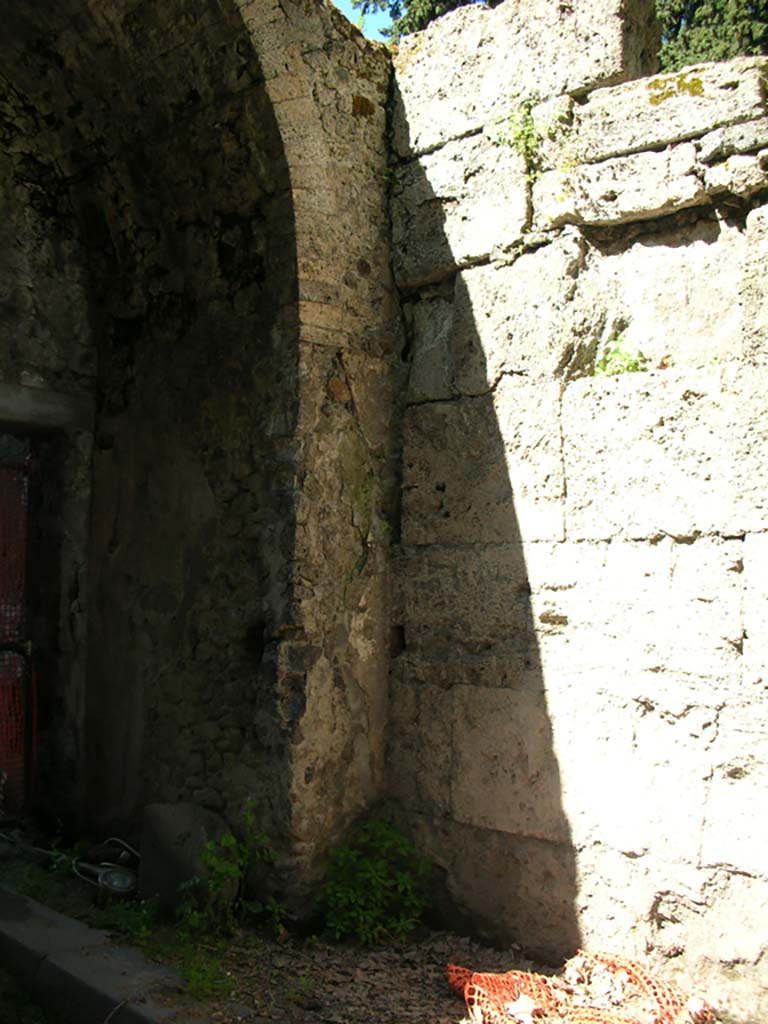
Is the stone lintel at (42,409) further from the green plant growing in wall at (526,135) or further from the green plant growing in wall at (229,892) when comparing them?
the green plant growing in wall at (526,135)

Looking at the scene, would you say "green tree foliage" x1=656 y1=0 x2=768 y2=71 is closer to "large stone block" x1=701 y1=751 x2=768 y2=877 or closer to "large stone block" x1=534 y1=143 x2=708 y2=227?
"large stone block" x1=534 y1=143 x2=708 y2=227

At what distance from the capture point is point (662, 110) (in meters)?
3.36

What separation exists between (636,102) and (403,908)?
3.07 m

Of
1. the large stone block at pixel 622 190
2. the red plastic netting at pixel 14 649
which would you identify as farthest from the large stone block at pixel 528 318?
the red plastic netting at pixel 14 649

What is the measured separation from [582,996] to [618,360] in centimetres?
214

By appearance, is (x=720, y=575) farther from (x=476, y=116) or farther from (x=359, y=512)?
(x=476, y=116)

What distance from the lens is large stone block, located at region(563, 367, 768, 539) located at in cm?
310

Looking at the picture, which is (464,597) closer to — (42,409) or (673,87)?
(673,87)

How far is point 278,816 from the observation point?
3664 millimetres

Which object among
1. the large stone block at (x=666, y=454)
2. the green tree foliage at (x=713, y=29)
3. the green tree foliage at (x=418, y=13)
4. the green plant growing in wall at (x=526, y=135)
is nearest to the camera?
the large stone block at (x=666, y=454)

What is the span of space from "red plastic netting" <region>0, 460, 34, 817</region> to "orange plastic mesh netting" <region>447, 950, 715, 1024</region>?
237 centimetres

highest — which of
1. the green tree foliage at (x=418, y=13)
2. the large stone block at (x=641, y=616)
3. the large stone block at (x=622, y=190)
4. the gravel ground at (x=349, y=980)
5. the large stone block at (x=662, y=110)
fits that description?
the green tree foliage at (x=418, y=13)

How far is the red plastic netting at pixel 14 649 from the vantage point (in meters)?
4.64

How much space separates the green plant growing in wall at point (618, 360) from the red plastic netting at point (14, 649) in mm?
2836
